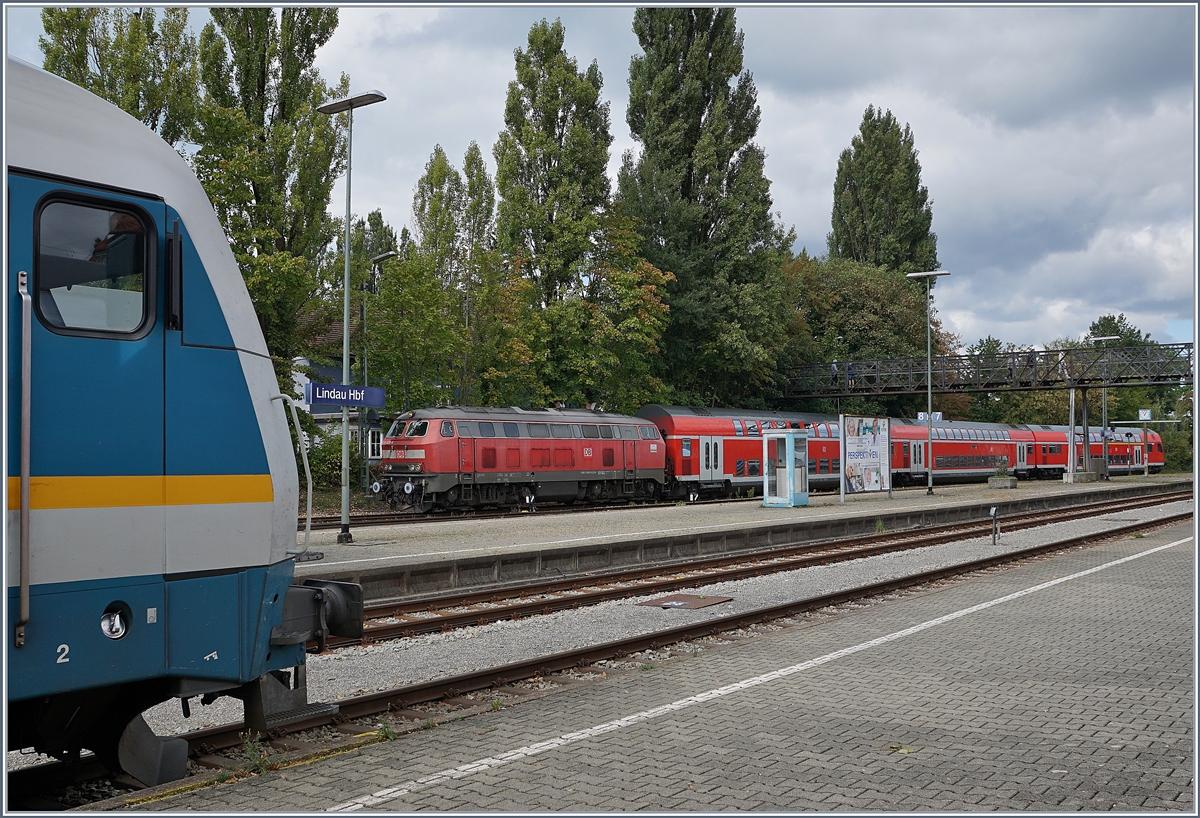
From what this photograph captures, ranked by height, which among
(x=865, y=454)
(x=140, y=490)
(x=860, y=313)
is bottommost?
(x=865, y=454)

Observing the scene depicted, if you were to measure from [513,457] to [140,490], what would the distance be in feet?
80.6

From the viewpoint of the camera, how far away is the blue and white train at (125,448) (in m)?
4.33

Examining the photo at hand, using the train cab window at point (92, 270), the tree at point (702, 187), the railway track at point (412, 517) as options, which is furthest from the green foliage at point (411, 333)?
the train cab window at point (92, 270)

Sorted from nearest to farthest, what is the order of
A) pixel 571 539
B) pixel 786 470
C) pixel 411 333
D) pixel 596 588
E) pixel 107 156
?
pixel 107 156
pixel 596 588
pixel 571 539
pixel 786 470
pixel 411 333

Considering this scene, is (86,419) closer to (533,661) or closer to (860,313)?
(533,661)

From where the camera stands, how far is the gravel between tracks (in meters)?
7.87

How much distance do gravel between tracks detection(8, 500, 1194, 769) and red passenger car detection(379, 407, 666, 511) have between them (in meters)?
13.5

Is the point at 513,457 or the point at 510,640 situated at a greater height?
the point at 513,457

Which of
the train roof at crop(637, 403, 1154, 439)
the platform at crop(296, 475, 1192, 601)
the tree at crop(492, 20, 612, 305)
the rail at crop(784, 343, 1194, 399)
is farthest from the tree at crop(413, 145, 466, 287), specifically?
the rail at crop(784, 343, 1194, 399)

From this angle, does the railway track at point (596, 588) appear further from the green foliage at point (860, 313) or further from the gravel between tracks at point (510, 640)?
the green foliage at point (860, 313)

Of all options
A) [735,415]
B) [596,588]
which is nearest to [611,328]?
[735,415]

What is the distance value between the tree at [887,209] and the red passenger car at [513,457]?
117ft

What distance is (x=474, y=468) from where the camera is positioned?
28078 millimetres

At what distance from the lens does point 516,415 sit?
2961 centimetres
